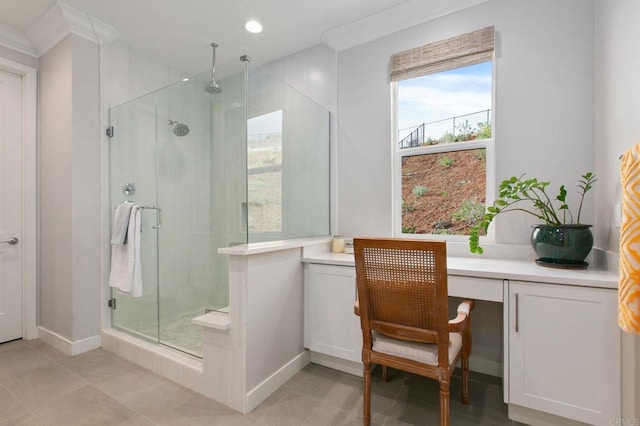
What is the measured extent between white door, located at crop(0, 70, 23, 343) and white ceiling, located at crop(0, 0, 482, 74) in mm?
606

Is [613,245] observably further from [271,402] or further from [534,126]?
[271,402]

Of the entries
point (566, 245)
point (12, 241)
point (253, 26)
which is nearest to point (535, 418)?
point (566, 245)

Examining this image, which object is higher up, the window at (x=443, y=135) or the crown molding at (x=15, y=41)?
the crown molding at (x=15, y=41)

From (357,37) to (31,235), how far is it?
11.3ft

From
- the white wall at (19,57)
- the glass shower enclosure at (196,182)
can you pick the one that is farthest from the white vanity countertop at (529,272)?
the white wall at (19,57)

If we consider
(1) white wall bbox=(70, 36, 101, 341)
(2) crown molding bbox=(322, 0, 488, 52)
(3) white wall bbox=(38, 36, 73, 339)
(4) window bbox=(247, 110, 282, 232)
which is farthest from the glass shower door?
(2) crown molding bbox=(322, 0, 488, 52)

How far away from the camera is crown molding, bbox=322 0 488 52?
7.23ft

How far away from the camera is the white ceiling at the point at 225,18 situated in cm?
227

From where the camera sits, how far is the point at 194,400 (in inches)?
68.6

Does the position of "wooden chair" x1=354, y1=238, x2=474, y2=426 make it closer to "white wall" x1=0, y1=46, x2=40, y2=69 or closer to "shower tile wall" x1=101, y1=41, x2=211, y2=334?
"shower tile wall" x1=101, y1=41, x2=211, y2=334

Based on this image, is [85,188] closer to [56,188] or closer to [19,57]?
[56,188]

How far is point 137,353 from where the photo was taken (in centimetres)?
219

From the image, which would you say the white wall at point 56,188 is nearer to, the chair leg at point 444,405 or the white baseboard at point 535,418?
the chair leg at point 444,405

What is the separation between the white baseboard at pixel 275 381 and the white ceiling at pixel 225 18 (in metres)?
2.66
